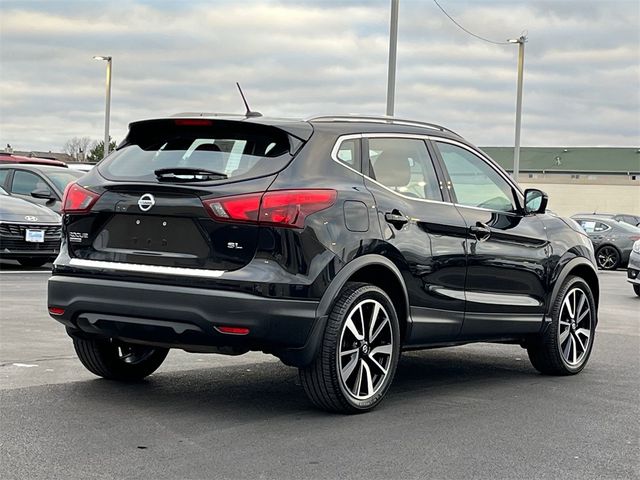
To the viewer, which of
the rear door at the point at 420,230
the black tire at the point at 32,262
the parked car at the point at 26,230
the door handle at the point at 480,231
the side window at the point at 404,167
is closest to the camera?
the rear door at the point at 420,230

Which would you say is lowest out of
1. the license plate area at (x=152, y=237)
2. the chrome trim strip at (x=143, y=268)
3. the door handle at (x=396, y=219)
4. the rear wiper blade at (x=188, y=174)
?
the chrome trim strip at (x=143, y=268)

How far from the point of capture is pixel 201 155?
20.4 ft

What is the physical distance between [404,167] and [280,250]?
1419mm

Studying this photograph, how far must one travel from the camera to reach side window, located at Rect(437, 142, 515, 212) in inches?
290

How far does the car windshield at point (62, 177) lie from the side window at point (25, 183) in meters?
0.20

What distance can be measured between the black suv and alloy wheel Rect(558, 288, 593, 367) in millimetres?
1099

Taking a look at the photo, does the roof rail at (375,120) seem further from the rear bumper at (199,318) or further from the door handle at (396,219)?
the rear bumper at (199,318)

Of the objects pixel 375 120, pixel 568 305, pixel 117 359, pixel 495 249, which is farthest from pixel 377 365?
pixel 568 305

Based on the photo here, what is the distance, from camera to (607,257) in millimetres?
27453

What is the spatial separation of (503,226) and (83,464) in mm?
3742

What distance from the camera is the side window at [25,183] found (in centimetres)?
1828

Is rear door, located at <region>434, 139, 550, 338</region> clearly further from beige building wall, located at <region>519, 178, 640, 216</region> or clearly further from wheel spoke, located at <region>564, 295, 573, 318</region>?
beige building wall, located at <region>519, 178, 640, 216</region>

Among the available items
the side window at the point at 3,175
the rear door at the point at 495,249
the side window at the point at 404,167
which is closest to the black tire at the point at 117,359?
the side window at the point at 404,167

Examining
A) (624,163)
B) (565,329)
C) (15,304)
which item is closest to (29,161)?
(15,304)
